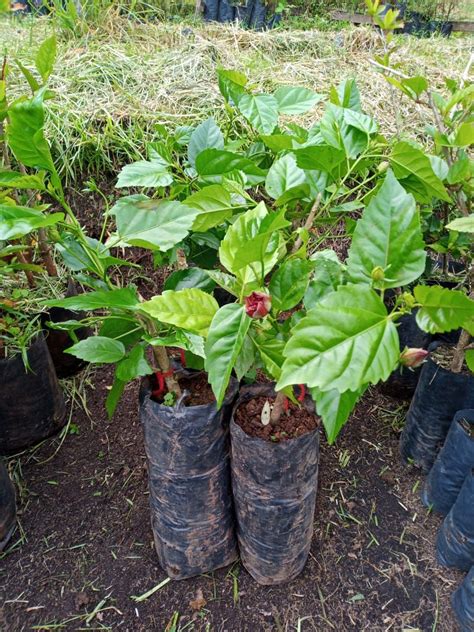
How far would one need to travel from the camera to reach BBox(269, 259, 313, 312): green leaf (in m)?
0.73

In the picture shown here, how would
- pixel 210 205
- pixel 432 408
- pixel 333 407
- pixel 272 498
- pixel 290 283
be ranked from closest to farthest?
1. pixel 333 407
2. pixel 290 283
3. pixel 210 205
4. pixel 272 498
5. pixel 432 408

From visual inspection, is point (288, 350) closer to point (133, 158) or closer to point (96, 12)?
point (133, 158)

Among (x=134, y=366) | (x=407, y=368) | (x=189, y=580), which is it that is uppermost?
(x=134, y=366)

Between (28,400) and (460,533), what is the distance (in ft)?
4.26

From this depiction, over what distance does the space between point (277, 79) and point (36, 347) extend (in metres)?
1.90

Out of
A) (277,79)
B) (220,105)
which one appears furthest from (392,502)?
(277,79)

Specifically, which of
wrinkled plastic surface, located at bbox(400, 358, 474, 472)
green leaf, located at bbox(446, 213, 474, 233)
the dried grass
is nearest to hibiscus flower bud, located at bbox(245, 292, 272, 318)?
green leaf, located at bbox(446, 213, 474, 233)

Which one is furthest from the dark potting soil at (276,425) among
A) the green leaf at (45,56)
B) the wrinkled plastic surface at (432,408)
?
the green leaf at (45,56)

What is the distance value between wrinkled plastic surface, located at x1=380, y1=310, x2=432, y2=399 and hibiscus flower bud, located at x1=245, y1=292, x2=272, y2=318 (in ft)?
3.82

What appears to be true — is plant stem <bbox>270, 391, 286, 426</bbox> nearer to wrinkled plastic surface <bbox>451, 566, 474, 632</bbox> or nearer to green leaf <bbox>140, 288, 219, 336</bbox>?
green leaf <bbox>140, 288, 219, 336</bbox>

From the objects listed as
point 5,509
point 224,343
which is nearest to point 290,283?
point 224,343

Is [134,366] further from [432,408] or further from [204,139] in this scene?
[432,408]

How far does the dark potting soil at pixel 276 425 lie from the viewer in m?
1.08

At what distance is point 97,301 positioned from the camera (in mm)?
745
